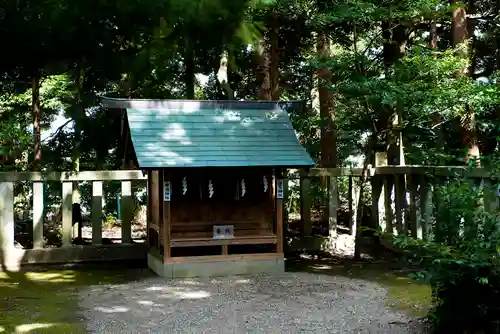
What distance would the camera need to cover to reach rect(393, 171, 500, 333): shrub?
392 centimetres

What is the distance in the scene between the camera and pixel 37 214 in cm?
858

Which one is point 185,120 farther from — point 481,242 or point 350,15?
point 481,242

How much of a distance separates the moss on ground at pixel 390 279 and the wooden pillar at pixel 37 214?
3.85m

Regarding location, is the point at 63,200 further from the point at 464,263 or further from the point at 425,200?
the point at 464,263

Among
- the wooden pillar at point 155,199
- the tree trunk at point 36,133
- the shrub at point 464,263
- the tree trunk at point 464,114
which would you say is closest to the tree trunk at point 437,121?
the tree trunk at point 464,114

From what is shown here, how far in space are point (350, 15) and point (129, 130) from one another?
10.9ft

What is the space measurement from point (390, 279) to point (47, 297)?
4.15 m

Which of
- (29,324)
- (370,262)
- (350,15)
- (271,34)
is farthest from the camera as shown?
(271,34)

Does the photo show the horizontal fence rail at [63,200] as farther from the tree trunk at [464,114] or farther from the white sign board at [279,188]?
the tree trunk at [464,114]

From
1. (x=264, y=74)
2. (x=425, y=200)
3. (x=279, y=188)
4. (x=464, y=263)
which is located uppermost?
(x=264, y=74)

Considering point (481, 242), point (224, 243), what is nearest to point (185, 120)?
point (224, 243)

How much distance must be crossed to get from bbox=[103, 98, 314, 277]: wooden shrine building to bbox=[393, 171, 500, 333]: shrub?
334cm

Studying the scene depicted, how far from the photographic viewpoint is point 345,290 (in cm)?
642

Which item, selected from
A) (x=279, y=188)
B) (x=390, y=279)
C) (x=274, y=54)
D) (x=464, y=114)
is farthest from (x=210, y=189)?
(x=274, y=54)
